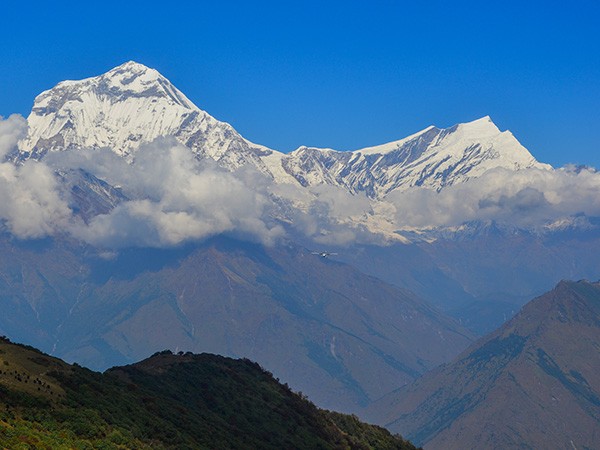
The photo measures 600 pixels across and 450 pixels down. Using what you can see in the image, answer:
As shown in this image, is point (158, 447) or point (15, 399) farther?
point (158, 447)

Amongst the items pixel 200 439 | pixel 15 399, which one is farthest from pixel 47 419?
pixel 200 439

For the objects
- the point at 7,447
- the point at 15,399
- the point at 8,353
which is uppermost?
the point at 8,353

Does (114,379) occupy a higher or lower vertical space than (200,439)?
higher

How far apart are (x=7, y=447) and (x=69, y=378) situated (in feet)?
174

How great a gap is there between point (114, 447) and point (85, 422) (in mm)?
6426

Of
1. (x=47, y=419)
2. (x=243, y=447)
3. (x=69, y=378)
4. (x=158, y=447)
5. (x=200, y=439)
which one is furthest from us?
(x=243, y=447)

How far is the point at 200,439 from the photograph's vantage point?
555 ft

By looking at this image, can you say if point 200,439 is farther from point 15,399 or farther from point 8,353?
point 15,399

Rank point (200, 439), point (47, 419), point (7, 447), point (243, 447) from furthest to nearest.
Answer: point (243, 447), point (200, 439), point (47, 419), point (7, 447)

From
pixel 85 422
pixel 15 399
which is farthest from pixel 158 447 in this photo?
Result: pixel 15 399

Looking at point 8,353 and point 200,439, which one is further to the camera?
point 200,439

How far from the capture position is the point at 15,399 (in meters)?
128

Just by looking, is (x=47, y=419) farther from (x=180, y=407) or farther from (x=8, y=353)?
(x=180, y=407)

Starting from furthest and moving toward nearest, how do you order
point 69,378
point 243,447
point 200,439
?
point 243,447, point 200,439, point 69,378
